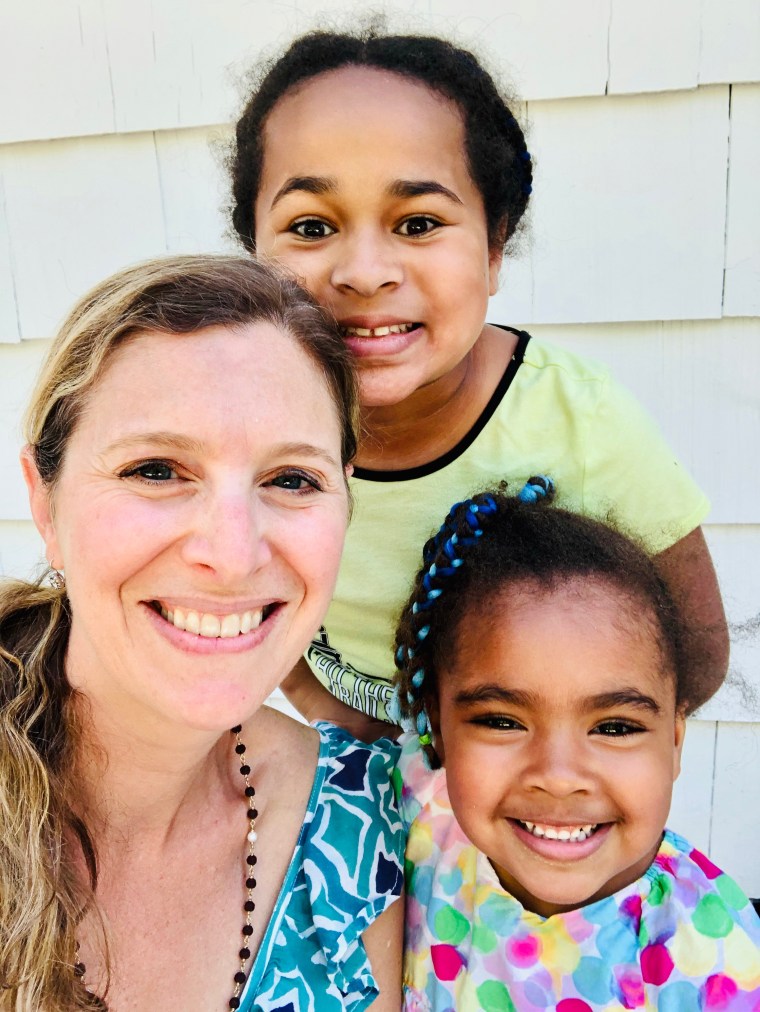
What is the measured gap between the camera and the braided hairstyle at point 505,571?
1.87 meters

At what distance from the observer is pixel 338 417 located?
170 cm

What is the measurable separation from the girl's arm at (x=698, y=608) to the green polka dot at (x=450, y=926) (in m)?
0.64

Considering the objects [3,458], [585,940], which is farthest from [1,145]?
[585,940]

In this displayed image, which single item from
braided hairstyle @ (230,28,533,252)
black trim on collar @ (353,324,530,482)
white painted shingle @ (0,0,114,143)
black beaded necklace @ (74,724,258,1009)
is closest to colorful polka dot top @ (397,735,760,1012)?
black beaded necklace @ (74,724,258,1009)

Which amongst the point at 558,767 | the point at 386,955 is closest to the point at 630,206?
the point at 558,767

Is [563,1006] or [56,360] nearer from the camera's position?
[56,360]

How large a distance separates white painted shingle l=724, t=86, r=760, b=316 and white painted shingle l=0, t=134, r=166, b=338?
161 centimetres

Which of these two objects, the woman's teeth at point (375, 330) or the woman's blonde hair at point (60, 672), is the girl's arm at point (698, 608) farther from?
the woman's blonde hair at point (60, 672)

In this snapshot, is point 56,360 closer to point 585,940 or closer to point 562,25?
point 585,940

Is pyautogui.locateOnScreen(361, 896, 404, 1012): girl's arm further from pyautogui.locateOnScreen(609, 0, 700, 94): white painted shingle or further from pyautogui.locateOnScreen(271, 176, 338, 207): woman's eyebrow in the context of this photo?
pyautogui.locateOnScreen(609, 0, 700, 94): white painted shingle

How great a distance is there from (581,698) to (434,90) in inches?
49.5

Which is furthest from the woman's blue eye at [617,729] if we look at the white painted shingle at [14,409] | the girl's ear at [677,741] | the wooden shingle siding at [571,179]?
the white painted shingle at [14,409]

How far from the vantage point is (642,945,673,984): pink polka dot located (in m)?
1.68

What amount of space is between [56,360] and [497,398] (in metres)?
1.02
